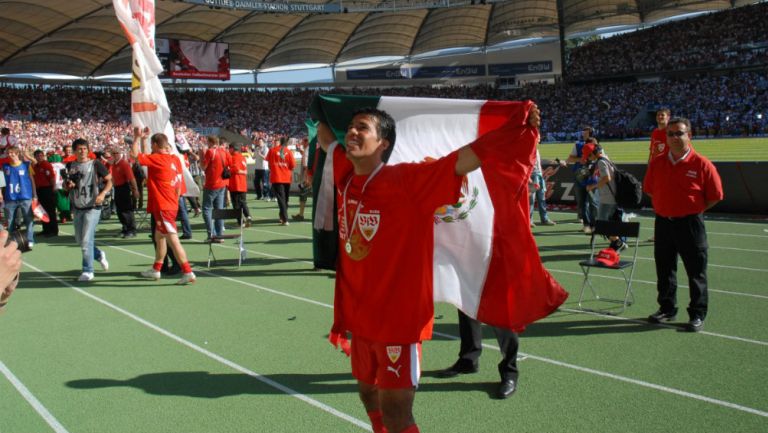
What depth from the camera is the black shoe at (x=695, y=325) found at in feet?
19.9

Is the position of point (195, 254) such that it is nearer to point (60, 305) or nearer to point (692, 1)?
point (60, 305)

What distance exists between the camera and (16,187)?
1215 centimetres

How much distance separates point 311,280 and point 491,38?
159 ft

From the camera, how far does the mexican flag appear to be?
156 inches

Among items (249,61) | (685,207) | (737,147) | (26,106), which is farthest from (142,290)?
(249,61)

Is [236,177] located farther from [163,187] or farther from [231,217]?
[163,187]

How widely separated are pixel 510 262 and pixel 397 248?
142 cm

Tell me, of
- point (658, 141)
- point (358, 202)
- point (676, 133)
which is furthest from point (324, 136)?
point (658, 141)

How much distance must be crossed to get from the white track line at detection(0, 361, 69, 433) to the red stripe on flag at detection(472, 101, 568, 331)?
306 cm

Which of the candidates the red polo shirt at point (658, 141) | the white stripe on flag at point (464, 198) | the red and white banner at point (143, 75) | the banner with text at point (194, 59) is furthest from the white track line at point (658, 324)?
the banner with text at point (194, 59)

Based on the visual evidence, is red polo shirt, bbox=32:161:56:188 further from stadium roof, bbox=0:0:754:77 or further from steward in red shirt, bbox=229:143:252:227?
stadium roof, bbox=0:0:754:77

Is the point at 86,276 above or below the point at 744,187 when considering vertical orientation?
below

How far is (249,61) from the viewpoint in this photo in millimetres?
51375

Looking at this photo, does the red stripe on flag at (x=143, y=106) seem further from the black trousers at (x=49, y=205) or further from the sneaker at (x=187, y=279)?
the black trousers at (x=49, y=205)
